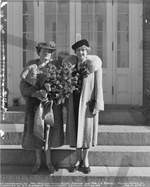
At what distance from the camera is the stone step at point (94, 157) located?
12.9 feet

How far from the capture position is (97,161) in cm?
398

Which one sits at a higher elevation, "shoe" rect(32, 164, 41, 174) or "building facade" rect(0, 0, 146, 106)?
"building facade" rect(0, 0, 146, 106)

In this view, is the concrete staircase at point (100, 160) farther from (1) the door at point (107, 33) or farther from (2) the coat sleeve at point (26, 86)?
(1) the door at point (107, 33)

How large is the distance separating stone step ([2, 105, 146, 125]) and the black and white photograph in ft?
0.05

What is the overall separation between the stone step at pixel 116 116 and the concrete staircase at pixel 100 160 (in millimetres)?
140

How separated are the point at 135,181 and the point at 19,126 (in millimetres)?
1741

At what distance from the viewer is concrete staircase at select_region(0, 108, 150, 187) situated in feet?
12.0

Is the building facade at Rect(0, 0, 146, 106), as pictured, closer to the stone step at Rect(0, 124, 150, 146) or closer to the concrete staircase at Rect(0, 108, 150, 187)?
the concrete staircase at Rect(0, 108, 150, 187)

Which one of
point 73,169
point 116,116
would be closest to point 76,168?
point 73,169

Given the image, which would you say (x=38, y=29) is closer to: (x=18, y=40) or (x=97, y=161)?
(x=18, y=40)

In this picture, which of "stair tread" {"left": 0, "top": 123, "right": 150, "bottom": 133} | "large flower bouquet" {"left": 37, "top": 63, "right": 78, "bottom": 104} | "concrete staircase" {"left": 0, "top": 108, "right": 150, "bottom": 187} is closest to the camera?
"large flower bouquet" {"left": 37, "top": 63, "right": 78, "bottom": 104}

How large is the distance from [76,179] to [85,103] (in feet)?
2.65

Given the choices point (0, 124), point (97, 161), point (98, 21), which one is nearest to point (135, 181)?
A: point (97, 161)

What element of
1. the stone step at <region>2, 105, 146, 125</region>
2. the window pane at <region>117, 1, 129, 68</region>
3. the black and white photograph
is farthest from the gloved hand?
the window pane at <region>117, 1, 129, 68</region>
